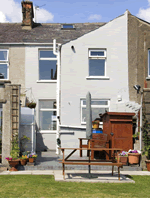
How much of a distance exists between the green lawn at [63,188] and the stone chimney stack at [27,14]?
13.6 m

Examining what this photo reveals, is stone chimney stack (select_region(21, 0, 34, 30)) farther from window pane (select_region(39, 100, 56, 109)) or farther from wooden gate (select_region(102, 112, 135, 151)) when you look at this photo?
wooden gate (select_region(102, 112, 135, 151))

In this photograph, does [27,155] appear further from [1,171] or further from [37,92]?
[37,92]

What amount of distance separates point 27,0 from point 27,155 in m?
13.4

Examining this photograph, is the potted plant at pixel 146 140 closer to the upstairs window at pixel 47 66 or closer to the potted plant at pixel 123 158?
the potted plant at pixel 123 158

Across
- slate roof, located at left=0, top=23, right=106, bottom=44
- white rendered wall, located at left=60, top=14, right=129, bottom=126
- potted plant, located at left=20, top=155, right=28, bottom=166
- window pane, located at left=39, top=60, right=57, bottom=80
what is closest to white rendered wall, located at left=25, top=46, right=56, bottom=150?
window pane, located at left=39, top=60, right=57, bottom=80

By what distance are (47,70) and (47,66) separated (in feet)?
0.95

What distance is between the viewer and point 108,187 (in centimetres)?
875

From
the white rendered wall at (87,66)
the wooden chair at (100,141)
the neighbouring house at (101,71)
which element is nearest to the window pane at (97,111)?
the neighbouring house at (101,71)

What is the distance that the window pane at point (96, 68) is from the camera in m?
16.3

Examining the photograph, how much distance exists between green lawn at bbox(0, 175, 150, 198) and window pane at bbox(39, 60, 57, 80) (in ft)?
32.0

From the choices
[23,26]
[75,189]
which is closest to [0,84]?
[75,189]

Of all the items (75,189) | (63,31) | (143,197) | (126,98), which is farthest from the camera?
(63,31)

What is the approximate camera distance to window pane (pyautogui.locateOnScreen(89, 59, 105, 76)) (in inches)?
643

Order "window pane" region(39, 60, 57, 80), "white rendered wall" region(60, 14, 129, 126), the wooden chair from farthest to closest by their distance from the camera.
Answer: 1. "window pane" region(39, 60, 57, 80)
2. "white rendered wall" region(60, 14, 129, 126)
3. the wooden chair
